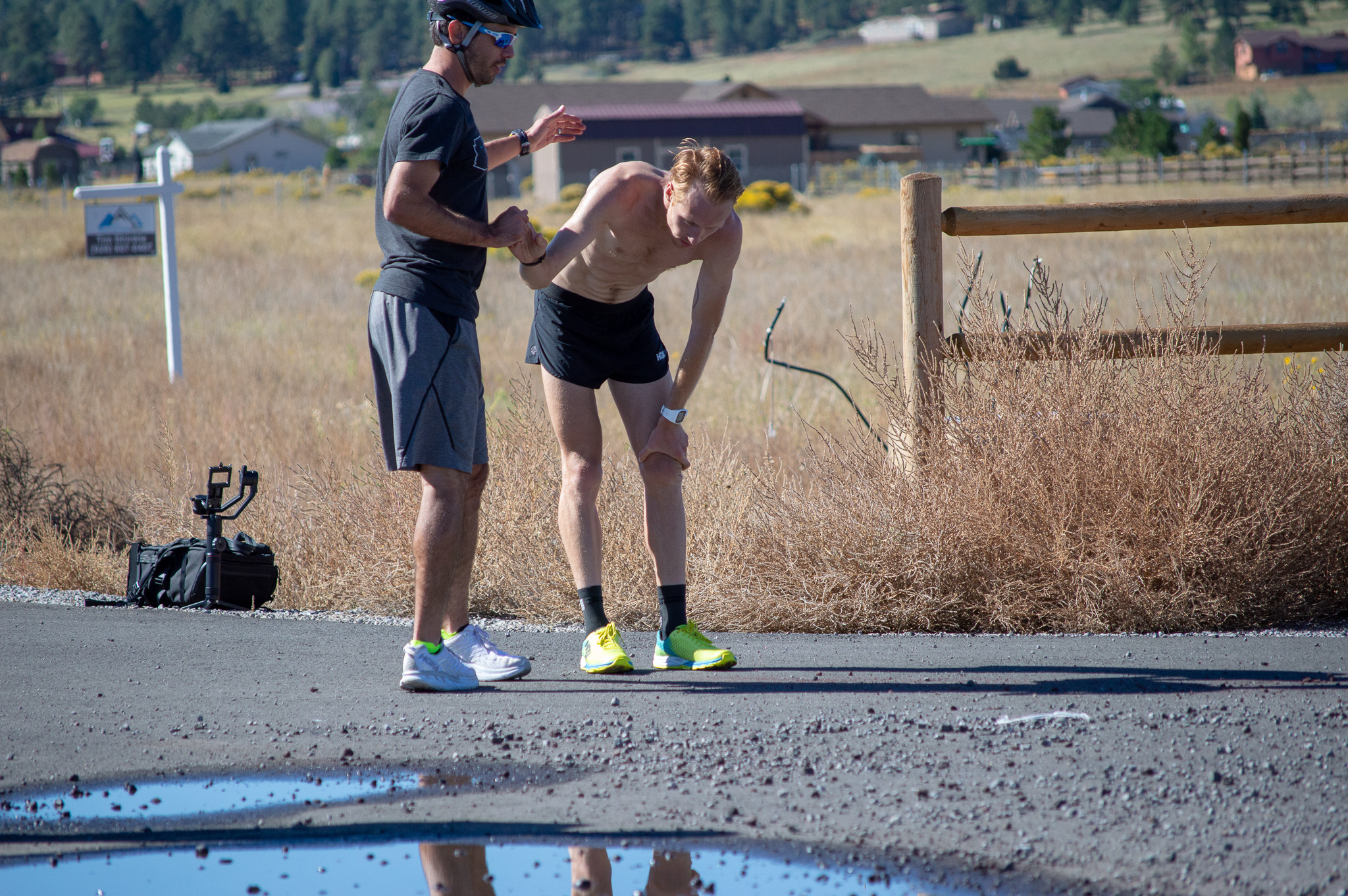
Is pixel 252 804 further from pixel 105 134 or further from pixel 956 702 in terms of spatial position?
pixel 105 134

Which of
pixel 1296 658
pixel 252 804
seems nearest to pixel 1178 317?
pixel 1296 658

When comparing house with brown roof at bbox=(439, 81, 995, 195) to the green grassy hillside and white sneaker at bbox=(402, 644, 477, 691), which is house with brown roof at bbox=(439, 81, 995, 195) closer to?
the green grassy hillside

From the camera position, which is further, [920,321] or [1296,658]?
[920,321]

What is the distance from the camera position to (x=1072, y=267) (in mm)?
20234

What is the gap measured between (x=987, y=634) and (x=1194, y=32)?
14729 centimetres

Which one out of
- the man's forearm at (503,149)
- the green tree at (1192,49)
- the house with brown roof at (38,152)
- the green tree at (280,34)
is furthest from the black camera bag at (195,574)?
the green tree at (280,34)

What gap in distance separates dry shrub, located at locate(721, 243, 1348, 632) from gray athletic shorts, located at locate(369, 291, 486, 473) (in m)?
1.76

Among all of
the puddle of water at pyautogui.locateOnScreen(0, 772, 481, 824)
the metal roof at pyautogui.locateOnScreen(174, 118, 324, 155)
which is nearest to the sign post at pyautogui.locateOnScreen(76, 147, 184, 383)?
the puddle of water at pyautogui.locateOnScreen(0, 772, 481, 824)

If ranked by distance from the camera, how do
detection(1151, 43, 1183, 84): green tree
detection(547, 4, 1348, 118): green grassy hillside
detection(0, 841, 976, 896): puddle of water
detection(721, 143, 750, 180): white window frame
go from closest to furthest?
detection(0, 841, 976, 896): puddle of water → detection(721, 143, 750, 180): white window frame → detection(1151, 43, 1183, 84): green tree → detection(547, 4, 1348, 118): green grassy hillside

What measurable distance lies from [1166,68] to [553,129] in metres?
138

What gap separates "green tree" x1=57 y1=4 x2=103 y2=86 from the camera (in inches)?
7165

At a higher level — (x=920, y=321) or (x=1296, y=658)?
(x=920, y=321)

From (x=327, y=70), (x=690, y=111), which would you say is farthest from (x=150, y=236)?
(x=327, y=70)

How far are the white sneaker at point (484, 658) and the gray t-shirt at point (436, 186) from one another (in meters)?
1.16
